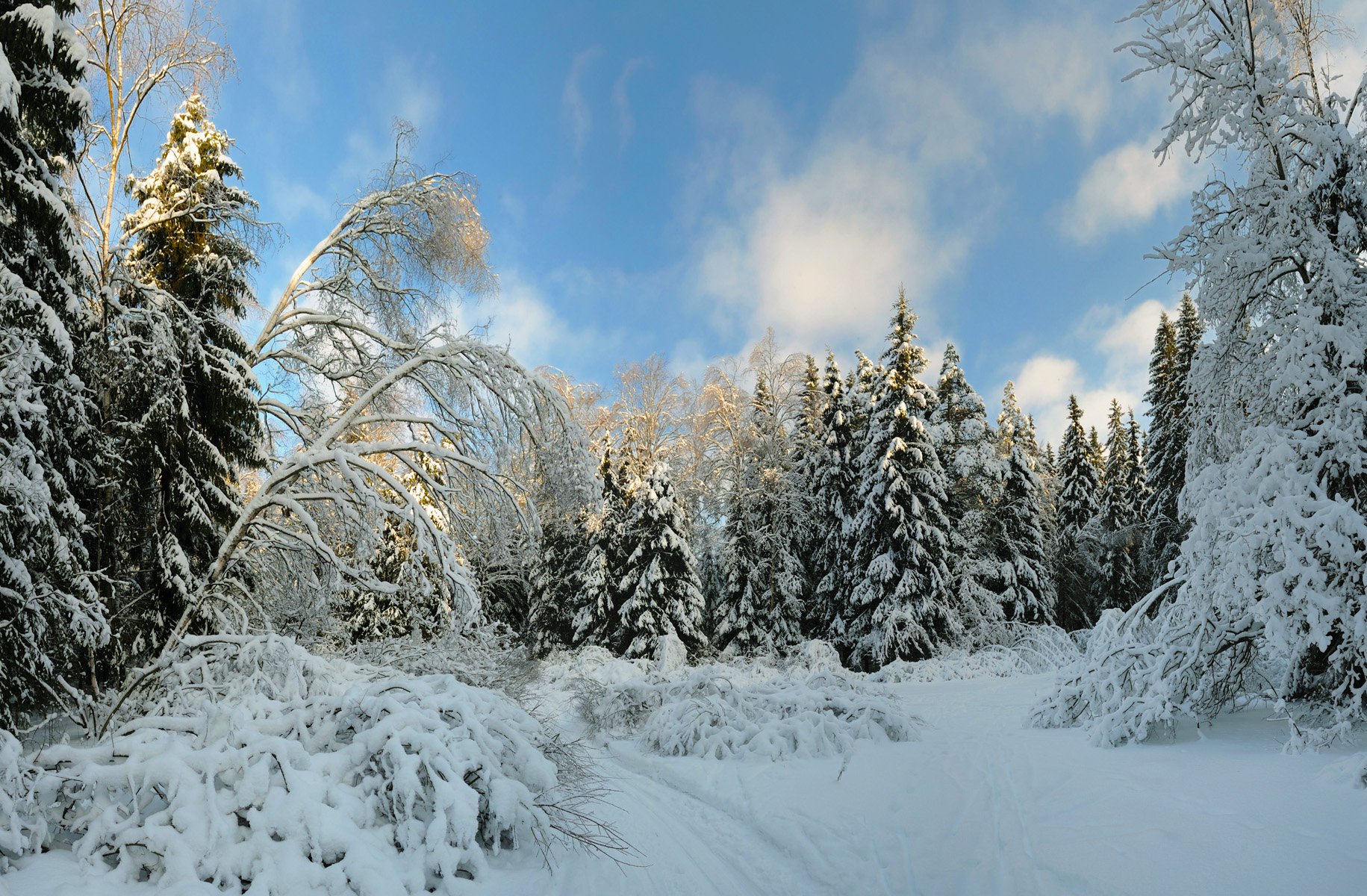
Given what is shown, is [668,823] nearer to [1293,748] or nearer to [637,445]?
[1293,748]

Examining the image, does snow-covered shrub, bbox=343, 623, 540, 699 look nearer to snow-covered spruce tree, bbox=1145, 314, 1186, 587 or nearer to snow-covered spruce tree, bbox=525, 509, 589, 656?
→ snow-covered spruce tree, bbox=525, 509, 589, 656

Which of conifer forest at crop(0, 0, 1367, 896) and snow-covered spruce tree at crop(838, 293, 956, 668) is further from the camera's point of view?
snow-covered spruce tree at crop(838, 293, 956, 668)

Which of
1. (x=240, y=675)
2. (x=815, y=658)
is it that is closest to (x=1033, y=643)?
(x=815, y=658)

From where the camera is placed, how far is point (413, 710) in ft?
13.8

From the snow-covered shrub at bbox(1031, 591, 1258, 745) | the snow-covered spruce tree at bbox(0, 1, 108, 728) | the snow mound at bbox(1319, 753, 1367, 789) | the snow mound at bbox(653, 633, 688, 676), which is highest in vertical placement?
the snow-covered spruce tree at bbox(0, 1, 108, 728)

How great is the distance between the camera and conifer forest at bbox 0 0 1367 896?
11.6ft

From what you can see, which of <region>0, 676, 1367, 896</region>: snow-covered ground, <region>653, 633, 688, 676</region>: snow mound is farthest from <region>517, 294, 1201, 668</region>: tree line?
<region>0, 676, 1367, 896</region>: snow-covered ground

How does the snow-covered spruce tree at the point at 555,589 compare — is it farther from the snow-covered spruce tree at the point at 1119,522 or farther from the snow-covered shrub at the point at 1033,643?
the snow-covered spruce tree at the point at 1119,522

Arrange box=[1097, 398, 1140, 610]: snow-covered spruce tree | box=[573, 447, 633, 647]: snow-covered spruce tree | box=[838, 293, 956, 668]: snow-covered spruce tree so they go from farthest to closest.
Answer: box=[1097, 398, 1140, 610]: snow-covered spruce tree
box=[573, 447, 633, 647]: snow-covered spruce tree
box=[838, 293, 956, 668]: snow-covered spruce tree

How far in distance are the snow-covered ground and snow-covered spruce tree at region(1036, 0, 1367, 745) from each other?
53 cm

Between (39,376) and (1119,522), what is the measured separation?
32972 mm

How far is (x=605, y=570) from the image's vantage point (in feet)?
75.0

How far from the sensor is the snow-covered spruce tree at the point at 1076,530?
26.9 meters

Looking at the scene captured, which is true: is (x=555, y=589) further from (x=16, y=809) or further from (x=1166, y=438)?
(x=16, y=809)
